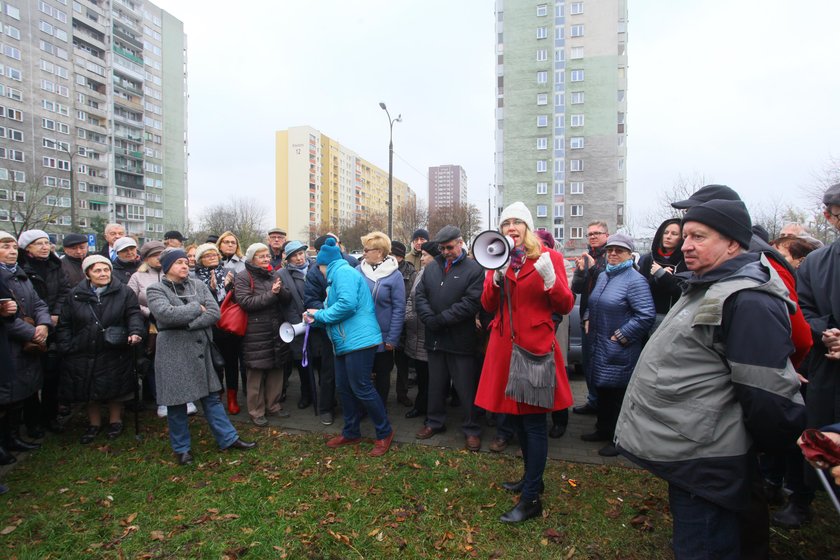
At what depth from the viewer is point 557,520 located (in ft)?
11.1

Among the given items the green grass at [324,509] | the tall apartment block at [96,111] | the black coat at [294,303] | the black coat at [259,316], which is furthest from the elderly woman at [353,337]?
the tall apartment block at [96,111]

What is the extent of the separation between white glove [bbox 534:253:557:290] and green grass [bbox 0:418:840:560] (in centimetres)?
176

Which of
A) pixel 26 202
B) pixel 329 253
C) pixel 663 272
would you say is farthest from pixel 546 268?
pixel 26 202

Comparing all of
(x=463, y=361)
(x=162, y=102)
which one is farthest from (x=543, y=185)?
(x=162, y=102)

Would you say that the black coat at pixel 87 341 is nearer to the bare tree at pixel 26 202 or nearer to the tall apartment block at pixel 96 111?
the bare tree at pixel 26 202

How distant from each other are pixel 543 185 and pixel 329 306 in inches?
2103

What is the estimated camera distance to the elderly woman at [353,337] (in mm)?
4512

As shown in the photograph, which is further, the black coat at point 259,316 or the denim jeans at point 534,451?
the black coat at point 259,316

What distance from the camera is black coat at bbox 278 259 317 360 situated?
578 centimetres

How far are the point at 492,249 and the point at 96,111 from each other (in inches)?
3016

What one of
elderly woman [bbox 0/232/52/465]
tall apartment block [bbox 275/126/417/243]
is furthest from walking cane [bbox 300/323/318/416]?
tall apartment block [bbox 275/126/417/243]

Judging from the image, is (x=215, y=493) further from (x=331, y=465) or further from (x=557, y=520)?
(x=557, y=520)

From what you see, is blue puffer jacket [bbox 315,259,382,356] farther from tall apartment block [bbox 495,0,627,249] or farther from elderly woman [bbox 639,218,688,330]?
tall apartment block [bbox 495,0,627,249]

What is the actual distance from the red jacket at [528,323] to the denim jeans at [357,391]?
138 centimetres
